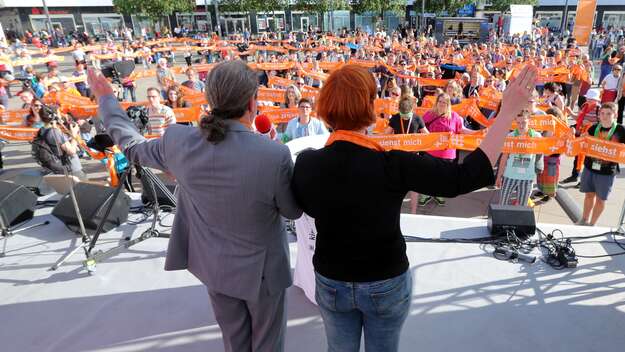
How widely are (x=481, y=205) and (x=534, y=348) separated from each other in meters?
3.77

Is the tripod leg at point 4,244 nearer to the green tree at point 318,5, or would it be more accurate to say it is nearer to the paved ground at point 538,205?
the paved ground at point 538,205

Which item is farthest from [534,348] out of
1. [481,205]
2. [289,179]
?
[481,205]

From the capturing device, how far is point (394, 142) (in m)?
5.32

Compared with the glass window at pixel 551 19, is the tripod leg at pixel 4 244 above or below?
below

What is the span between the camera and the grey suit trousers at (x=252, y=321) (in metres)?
1.83

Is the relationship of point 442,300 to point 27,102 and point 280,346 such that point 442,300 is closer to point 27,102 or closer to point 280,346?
point 280,346

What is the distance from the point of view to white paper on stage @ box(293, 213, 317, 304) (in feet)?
8.39

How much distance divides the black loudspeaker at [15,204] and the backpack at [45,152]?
Answer: 155cm

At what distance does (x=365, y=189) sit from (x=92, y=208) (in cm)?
359

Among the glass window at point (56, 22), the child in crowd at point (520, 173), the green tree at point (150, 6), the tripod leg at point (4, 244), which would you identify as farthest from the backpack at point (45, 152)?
the glass window at point (56, 22)

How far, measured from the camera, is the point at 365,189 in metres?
1.36

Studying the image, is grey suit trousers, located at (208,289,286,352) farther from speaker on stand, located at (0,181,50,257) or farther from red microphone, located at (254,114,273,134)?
speaker on stand, located at (0,181,50,257)

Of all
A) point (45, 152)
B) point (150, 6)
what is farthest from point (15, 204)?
point (150, 6)

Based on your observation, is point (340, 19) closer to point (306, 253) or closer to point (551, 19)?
point (551, 19)
